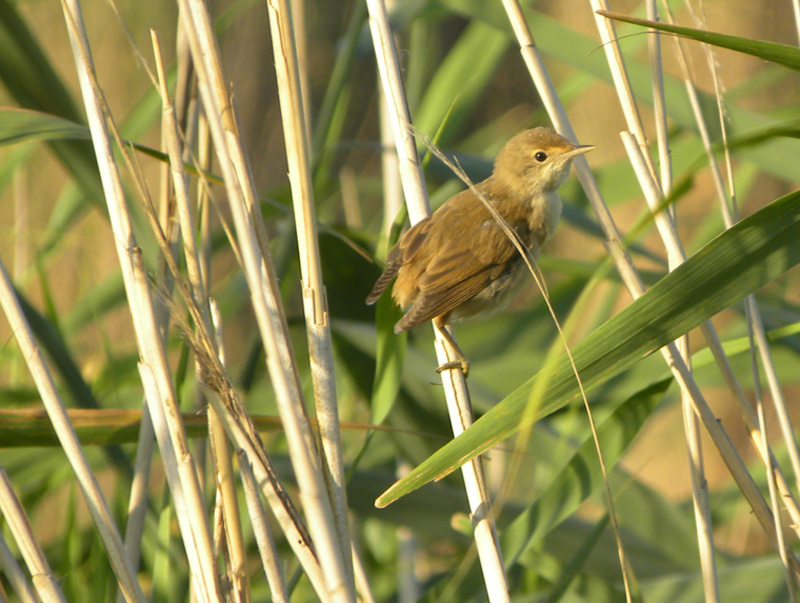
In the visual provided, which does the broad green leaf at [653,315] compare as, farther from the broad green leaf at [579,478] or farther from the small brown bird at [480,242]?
the small brown bird at [480,242]

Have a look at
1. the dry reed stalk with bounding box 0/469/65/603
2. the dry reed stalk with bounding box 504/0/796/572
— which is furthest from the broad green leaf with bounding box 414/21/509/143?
the dry reed stalk with bounding box 0/469/65/603

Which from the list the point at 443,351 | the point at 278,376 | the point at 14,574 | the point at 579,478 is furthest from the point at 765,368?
the point at 14,574

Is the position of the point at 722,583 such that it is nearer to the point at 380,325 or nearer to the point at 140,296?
the point at 380,325

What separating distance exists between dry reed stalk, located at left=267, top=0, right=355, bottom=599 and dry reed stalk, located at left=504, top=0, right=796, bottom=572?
0.44 meters

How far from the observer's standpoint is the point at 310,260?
3.73 feet

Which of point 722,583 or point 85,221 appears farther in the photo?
point 85,221

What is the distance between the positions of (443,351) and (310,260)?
26.6 inches

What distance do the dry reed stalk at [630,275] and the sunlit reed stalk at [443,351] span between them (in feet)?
0.85

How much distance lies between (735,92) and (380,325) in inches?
60.7

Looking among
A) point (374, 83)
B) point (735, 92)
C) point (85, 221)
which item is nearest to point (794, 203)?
point (735, 92)

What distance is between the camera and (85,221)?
12.8 ft

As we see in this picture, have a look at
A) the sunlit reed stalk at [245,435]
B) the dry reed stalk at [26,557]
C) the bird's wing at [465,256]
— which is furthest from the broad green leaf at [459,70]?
the dry reed stalk at [26,557]

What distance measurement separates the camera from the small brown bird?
1806 mm

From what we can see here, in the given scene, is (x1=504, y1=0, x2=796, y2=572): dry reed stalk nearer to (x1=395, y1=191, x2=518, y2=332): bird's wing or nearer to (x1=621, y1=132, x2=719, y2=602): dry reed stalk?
(x1=621, y1=132, x2=719, y2=602): dry reed stalk
